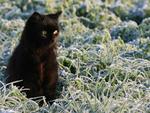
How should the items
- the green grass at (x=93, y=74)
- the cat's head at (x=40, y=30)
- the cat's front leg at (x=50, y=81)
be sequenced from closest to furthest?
the green grass at (x=93, y=74)
the cat's head at (x=40, y=30)
the cat's front leg at (x=50, y=81)

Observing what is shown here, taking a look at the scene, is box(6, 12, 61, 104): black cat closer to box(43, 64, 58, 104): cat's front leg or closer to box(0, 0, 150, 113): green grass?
box(43, 64, 58, 104): cat's front leg

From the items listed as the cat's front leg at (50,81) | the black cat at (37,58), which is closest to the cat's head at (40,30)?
the black cat at (37,58)

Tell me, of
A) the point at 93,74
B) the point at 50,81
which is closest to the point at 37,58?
the point at 50,81

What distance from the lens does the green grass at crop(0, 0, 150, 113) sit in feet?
19.8

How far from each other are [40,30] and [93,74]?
1033 mm

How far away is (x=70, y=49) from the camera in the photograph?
24.8 feet

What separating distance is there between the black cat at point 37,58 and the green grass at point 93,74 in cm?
12

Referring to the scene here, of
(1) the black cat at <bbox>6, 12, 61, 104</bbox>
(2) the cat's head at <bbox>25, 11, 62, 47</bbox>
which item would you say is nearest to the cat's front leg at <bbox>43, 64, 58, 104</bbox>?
(1) the black cat at <bbox>6, 12, 61, 104</bbox>

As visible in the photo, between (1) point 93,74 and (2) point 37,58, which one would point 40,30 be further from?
(1) point 93,74

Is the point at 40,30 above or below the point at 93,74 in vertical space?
above

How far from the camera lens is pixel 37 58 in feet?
20.9

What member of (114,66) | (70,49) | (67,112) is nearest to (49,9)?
(70,49)

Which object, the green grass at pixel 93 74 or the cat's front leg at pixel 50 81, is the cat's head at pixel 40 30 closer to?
the cat's front leg at pixel 50 81

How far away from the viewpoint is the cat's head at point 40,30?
20.5 feet
